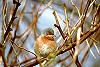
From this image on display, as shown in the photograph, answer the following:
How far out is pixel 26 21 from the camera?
4.87 metres

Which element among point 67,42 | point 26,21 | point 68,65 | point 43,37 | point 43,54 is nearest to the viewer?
point 67,42

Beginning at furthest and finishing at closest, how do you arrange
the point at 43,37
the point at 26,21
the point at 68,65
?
1. the point at 26,21
2. the point at 68,65
3. the point at 43,37

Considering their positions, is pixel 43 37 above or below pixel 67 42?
above

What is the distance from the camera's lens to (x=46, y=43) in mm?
3484

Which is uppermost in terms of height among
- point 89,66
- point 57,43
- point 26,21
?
point 26,21

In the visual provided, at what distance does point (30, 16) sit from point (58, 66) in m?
1.36

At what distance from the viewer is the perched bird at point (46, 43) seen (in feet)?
10.8

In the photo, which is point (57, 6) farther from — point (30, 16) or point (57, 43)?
point (57, 43)

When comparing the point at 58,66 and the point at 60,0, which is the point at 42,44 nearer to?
the point at 58,66

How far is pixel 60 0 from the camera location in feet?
16.9

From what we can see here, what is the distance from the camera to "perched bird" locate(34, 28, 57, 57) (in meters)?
3.30

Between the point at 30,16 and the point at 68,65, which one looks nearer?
the point at 68,65

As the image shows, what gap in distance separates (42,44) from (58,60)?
55 cm

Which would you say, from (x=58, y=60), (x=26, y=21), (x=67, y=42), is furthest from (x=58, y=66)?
(x=67, y=42)
